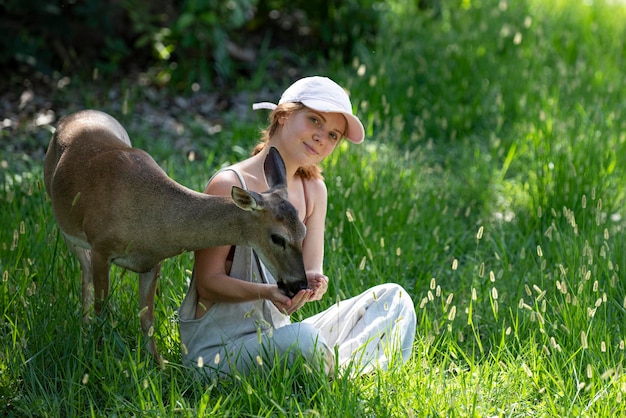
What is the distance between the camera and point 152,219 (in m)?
3.76

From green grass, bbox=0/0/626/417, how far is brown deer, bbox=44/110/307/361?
26cm

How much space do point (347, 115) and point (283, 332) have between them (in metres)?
0.95

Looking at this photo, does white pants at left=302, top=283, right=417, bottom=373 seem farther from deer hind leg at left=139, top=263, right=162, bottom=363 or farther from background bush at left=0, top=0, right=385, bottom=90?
background bush at left=0, top=0, right=385, bottom=90

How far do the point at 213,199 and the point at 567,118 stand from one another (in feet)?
12.1

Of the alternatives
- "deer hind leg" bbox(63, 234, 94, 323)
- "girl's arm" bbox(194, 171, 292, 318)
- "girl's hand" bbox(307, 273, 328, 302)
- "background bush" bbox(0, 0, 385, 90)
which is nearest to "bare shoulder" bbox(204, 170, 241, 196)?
"girl's arm" bbox(194, 171, 292, 318)

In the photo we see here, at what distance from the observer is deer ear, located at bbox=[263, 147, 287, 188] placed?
12.4 ft

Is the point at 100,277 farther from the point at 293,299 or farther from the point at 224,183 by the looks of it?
the point at 293,299

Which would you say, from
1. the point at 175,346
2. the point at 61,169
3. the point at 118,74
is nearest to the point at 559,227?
the point at 175,346

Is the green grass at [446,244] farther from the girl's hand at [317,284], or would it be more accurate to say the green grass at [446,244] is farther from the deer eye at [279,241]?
the deer eye at [279,241]

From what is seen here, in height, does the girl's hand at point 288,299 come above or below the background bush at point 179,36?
above

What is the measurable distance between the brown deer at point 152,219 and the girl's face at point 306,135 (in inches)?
9.4

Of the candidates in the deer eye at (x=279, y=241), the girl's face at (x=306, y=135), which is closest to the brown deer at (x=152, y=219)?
the deer eye at (x=279, y=241)

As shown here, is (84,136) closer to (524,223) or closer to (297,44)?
(524,223)

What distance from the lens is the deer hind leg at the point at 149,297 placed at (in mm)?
3912
